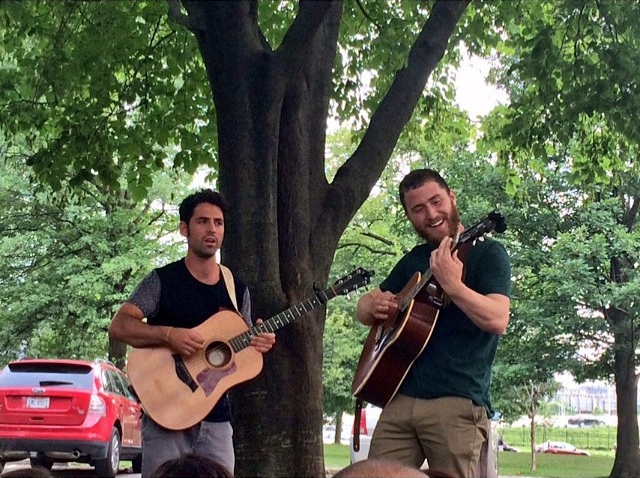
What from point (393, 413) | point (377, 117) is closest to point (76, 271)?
point (377, 117)

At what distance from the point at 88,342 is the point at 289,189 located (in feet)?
62.3

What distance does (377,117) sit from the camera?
19.3 ft

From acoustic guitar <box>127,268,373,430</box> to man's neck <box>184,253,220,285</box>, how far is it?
0.62 feet

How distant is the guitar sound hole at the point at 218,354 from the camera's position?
4.60 metres

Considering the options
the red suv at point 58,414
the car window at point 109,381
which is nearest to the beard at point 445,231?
the red suv at point 58,414

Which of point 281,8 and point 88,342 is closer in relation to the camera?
point 281,8

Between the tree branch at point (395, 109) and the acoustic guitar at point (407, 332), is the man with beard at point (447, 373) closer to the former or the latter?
the acoustic guitar at point (407, 332)

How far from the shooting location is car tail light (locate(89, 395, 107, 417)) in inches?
444

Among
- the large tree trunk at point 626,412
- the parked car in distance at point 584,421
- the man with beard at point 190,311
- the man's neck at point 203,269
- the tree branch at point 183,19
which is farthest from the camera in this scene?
the parked car in distance at point 584,421

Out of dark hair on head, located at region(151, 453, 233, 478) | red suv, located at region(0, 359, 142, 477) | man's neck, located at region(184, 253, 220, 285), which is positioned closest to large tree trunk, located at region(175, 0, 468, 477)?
man's neck, located at region(184, 253, 220, 285)

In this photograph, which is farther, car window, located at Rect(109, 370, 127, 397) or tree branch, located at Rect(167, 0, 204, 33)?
car window, located at Rect(109, 370, 127, 397)

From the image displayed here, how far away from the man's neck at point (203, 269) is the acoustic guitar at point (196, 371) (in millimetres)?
188

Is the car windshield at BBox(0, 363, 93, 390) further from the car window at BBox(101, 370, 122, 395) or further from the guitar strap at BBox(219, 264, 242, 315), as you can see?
the guitar strap at BBox(219, 264, 242, 315)

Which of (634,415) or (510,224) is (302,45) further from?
(634,415)
